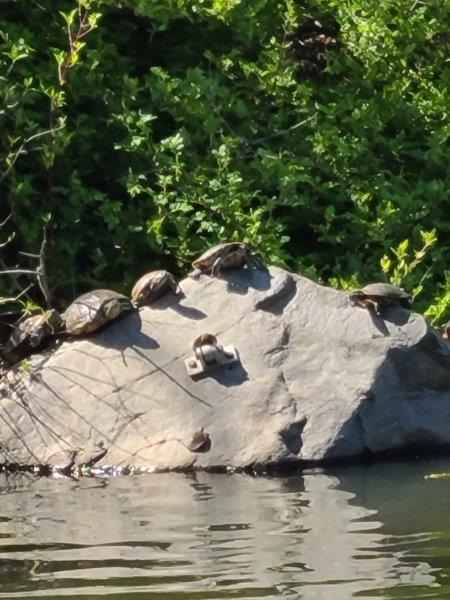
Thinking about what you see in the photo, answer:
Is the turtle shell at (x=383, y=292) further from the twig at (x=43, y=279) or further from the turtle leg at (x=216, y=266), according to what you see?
the twig at (x=43, y=279)

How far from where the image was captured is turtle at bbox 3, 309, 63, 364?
7.14 metres

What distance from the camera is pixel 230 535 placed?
5.14 meters

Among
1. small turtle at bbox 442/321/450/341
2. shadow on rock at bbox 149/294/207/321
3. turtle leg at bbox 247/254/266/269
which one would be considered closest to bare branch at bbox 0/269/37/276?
shadow on rock at bbox 149/294/207/321

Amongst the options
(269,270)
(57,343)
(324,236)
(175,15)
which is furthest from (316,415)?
(175,15)

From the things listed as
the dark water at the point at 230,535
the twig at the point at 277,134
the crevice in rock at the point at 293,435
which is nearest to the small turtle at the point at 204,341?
the crevice in rock at the point at 293,435

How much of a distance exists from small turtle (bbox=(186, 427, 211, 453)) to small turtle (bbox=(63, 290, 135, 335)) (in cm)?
88

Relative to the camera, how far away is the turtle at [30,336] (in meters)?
7.14

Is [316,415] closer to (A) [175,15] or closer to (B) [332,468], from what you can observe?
(B) [332,468]

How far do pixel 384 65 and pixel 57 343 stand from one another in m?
3.81

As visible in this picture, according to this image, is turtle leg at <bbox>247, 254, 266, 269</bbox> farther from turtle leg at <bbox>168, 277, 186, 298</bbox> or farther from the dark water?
the dark water

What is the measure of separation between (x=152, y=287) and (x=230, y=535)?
7.73ft

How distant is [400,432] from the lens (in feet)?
22.4

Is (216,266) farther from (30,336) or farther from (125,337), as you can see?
(30,336)

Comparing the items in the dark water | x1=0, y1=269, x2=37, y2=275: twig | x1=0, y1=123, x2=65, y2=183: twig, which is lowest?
the dark water
